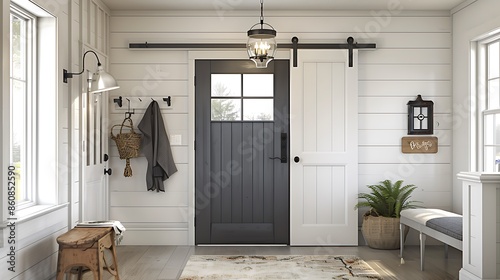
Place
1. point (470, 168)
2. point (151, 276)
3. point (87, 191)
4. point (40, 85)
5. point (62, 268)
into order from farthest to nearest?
point (470, 168), point (87, 191), point (151, 276), point (40, 85), point (62, 268)

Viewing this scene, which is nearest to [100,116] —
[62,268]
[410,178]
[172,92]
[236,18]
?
[172,92]

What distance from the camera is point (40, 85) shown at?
4387 millimetres

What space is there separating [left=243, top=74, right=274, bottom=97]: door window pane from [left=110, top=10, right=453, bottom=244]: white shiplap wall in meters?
0.44

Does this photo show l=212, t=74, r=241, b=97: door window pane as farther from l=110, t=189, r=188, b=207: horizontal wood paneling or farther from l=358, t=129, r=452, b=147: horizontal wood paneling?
l=358, t=129, r=452, b=147: horizontal wood paneling

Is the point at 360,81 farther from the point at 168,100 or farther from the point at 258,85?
the point at 168,100

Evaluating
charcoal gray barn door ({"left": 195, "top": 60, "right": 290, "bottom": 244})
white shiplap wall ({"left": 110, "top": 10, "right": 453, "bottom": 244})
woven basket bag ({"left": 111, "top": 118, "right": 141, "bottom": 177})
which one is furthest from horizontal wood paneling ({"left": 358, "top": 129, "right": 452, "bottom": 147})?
woven basket bag ({"left": 111, "top": 118, "right": 141, "bottom": 177})

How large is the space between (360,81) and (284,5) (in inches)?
47.9

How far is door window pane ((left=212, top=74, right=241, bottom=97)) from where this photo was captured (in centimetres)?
617

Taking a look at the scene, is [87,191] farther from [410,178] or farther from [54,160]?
[410,178]

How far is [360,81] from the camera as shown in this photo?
20.6 feet

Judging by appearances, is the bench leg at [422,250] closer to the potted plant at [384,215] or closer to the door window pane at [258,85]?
the potted plant at [384,215]

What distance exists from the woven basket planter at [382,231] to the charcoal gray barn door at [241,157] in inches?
35.6

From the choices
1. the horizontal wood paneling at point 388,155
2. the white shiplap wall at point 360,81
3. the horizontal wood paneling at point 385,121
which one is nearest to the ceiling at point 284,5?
the white shiplap wall at point 360,81

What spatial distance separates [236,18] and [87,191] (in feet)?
8.16
